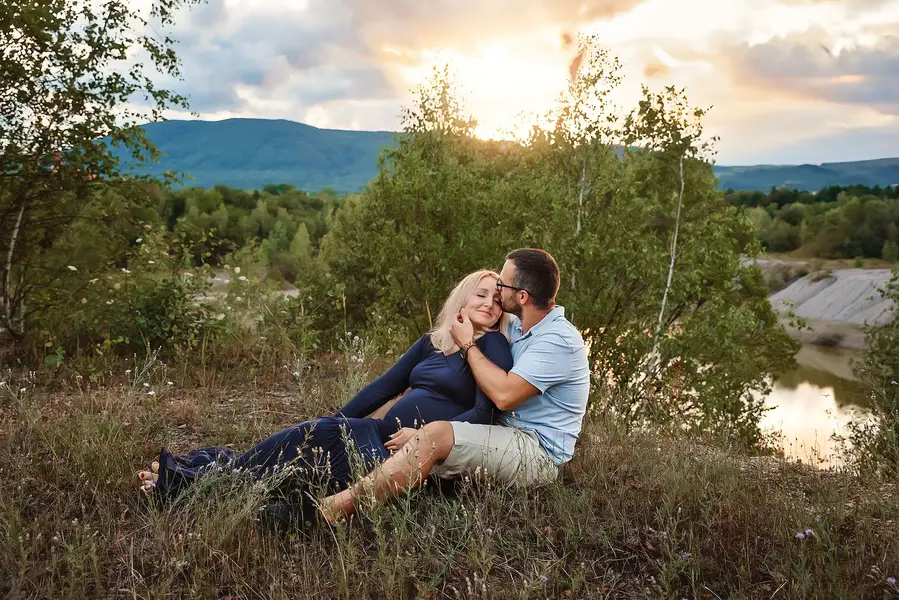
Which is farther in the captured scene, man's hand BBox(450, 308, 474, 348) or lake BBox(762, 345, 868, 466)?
lake BBox(762, 345, 868, 466)

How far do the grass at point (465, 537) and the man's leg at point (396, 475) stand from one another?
102 millimetres

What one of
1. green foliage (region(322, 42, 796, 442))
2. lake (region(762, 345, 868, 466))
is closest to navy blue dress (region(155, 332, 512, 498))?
green foliage (region(322, 42, 796, 442))

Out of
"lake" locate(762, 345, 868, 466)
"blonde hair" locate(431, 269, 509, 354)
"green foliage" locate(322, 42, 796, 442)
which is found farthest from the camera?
"lake" locate(762, 345, 868, 466)

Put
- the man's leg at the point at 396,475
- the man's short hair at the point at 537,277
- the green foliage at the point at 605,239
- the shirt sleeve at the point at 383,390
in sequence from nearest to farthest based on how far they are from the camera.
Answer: the man's leg at the point at 396,475, the man's short hair at the point at 537,277, the shirt sleeve at the point at 383,390, the green foliage at the point at 605,239

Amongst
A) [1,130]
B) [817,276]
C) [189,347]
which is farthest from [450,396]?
[817,276]

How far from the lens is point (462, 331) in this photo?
12.8ft

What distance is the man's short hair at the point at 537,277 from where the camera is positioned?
3.95 m

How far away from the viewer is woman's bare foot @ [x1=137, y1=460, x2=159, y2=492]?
342 cm

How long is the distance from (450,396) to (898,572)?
2318 millimetres

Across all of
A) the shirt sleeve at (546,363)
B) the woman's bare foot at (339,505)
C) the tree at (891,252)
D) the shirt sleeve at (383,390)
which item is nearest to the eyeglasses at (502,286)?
the shirt sleeve at (546,363)

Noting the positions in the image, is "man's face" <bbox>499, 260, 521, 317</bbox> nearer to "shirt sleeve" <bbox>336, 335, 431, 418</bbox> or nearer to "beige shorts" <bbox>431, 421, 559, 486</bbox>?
"shirt sleeve" <bbox>336, 335, 431, 418</bbox>

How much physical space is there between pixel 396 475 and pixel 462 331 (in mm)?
962

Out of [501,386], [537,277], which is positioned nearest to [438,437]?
[501,386]

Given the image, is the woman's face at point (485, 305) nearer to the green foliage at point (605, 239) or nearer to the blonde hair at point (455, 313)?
the blonde hair at point (455, 313)
